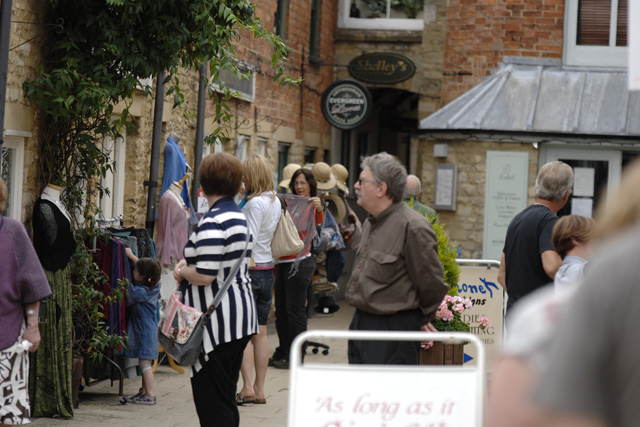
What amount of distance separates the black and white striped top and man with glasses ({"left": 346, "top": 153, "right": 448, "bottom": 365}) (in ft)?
2.04

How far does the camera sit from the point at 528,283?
601 cm

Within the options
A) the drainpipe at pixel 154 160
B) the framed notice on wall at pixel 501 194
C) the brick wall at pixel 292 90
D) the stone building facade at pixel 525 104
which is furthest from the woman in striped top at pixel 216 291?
the framed notice on wall at pixel 501 194

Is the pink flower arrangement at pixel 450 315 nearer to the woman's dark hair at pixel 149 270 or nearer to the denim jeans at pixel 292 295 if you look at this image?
the woman's dark hair at pixel 149 270

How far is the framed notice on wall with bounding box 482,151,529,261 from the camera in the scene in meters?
14.9

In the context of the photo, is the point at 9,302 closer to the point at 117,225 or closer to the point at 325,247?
the point at 117,225

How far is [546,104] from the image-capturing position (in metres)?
15.3

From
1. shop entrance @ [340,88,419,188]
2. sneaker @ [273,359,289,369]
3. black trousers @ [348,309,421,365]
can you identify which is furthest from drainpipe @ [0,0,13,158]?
shop entrance @ [340,88,419,188]

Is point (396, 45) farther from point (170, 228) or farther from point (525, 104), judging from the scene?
point (170, 228)

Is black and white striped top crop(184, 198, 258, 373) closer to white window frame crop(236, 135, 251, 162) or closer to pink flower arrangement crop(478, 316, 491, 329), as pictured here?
pink flower arrangement crop(478, 316, 491, 329)

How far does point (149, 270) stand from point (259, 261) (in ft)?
2.80

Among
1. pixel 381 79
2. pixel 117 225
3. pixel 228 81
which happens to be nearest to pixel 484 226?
pixel 381 79

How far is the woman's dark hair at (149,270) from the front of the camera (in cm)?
786

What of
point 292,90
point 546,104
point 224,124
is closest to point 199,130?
point 224,124

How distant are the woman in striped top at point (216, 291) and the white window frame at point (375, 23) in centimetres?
1300
